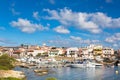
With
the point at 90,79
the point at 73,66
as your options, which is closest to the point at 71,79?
the point at 90,79

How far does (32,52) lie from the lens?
186 metres

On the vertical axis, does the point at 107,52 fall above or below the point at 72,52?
below

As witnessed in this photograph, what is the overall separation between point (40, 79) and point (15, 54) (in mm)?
119150

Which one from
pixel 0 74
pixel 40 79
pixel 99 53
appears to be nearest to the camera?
pixel 0 74

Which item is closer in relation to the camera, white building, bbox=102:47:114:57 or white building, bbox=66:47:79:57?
white building, bbox=66:47:79:57

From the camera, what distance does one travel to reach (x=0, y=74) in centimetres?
5734

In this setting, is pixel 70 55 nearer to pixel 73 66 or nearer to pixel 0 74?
pixel 73 66

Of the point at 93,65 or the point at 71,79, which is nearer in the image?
the point at 71,79

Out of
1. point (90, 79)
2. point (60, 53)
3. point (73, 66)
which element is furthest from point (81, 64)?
point (60, 53)

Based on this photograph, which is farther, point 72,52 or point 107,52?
point 107,52

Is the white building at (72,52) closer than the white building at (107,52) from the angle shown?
Result: Yes

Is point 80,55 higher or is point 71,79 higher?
point 80,55

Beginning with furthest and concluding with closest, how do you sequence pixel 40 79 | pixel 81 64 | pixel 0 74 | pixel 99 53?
pixel 99 53, pixel 81 64, pixel 40 79, pixel 0 74

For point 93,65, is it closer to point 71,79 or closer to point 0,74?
point 71,79
